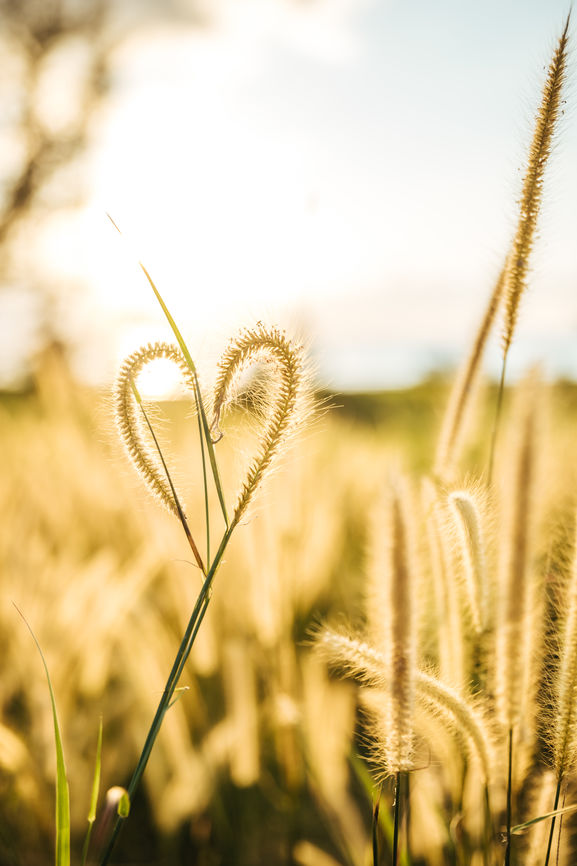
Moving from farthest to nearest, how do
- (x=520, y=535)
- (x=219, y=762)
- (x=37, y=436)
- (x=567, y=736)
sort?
(x=37, y=436) → (x=219, y=762) → (x=567, y=736) → (x=520, y=535)

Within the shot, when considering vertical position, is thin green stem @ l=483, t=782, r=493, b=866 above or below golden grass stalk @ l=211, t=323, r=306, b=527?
below

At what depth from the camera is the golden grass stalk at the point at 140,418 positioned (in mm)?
531

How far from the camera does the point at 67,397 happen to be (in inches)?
93.6

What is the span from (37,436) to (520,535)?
106 inches

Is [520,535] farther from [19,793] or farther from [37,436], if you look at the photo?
[37,436]

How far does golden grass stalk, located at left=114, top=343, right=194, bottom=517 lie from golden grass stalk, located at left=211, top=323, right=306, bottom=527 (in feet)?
0.10

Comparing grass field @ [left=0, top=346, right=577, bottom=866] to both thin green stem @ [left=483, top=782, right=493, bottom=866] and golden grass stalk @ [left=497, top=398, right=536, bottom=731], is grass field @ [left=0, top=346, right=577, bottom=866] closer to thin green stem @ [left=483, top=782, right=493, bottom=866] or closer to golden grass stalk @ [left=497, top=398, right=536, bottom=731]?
thin green stem @ [left=483, top=782, right=493, bottom=866]

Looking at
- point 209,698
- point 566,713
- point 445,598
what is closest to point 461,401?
point 445,598

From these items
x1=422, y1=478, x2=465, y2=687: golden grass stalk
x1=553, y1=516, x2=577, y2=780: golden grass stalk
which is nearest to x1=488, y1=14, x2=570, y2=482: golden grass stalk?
x1=422, y1=478, x2=465, y2=687: golden grass stalk

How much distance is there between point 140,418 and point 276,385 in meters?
0.13

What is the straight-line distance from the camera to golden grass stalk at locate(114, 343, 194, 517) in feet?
1.74

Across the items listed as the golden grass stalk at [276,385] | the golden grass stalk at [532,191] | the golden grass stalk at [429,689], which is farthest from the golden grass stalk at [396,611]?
the golden grass stalk at [532,191]

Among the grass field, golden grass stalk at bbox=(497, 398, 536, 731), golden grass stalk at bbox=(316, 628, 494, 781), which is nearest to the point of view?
golden grass stalk at bbox=(497, 398, 536, 731)

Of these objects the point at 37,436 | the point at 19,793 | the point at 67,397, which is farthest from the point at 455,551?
the point at 37,436
